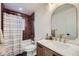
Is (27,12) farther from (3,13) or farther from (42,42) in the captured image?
(42,42)

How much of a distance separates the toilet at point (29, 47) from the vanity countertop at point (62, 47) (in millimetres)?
129

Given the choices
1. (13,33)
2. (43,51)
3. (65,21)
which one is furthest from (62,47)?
(13,33)

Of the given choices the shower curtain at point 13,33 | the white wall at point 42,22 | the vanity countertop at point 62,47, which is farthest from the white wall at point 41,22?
the shower curtain at point 13,33

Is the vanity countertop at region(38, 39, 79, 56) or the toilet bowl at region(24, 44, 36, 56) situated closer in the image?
the vanity countertop at region(38, 39, 79, 56)

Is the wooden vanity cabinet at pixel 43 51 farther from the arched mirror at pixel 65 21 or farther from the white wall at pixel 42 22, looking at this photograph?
the arched mirror at pixel 65 21

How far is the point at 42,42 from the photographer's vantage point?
177cm

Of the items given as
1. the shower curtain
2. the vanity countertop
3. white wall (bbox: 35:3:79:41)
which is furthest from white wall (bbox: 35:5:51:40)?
the shower curtain

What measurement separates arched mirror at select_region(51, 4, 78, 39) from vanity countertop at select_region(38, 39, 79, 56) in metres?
0.13

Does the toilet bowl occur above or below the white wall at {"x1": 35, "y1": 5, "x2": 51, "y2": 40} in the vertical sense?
below

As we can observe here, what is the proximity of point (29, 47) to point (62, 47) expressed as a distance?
46cm

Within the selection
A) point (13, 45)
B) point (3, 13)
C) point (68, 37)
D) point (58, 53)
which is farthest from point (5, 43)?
point (68, 37)

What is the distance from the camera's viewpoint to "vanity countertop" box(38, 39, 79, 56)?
64.7 inches

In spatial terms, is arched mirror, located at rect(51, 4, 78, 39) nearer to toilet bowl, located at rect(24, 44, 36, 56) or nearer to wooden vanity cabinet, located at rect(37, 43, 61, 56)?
wooden vanity cabinet, located at rect(37, 43, 61, 56)

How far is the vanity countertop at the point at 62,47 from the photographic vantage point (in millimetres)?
1643
